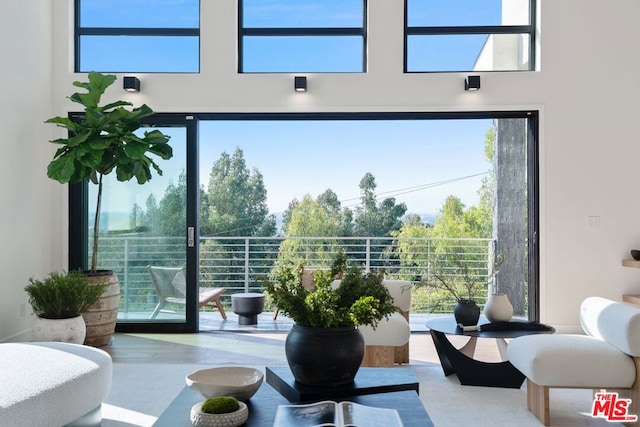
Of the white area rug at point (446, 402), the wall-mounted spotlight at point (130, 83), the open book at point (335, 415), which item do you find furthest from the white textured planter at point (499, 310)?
the wall-mounted spotlight at point (130, 83)

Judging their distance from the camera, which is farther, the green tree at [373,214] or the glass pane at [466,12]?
the green tree at [373,214]

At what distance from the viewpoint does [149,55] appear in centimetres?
578

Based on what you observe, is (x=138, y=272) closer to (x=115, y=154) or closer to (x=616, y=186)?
(x=115, y=154)

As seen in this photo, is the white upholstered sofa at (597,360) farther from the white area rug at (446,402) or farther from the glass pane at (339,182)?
the glass pane at (339,182)

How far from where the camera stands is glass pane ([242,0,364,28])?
227 inches

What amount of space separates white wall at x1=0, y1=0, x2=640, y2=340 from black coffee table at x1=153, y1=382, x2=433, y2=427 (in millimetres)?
3715

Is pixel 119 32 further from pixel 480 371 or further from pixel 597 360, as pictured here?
pixel 597 360

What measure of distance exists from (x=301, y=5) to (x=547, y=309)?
3798 mm

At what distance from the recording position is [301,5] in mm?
5844

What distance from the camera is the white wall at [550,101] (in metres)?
5.39

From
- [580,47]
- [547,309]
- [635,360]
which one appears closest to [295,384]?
[635,360]

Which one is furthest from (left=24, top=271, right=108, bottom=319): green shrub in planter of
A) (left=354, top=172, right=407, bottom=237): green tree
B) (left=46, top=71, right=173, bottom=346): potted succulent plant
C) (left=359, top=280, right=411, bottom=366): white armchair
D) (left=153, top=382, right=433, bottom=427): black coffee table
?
(left=354, top=172, right=407, bottom=237): green tree

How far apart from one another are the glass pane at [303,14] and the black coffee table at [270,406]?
4.33 metres

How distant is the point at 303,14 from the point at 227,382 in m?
4.48
